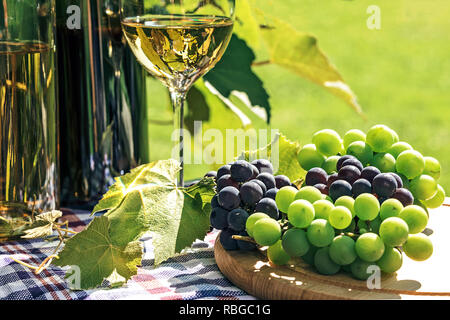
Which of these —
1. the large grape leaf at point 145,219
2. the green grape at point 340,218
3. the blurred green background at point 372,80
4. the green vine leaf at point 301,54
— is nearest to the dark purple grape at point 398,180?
the green grape at point 340,218

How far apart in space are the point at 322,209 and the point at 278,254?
68 millimetres

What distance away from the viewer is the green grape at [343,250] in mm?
625

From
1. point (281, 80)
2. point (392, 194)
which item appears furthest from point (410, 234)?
point (281, 80)

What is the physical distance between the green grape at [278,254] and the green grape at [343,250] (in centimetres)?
5

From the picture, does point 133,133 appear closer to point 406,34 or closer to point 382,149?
point 382,149

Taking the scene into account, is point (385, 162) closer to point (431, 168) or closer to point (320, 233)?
point (431, 168)

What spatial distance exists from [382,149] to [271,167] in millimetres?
137

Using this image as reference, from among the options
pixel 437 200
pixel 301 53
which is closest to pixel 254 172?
pixel 437 200

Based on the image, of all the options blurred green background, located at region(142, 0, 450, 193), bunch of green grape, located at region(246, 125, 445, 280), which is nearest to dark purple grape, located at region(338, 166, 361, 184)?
bunch of green grape, located at region(246, 125, 445, 280)

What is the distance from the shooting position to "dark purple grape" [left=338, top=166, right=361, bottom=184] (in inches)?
27.9

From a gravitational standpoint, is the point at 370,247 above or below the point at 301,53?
below

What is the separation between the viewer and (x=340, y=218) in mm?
630

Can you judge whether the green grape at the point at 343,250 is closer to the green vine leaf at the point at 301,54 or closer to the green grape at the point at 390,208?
the green grape at the point at 390,208

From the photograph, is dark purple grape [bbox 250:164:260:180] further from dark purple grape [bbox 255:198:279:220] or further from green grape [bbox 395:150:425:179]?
green grape [bbox 395:150:425:179]
